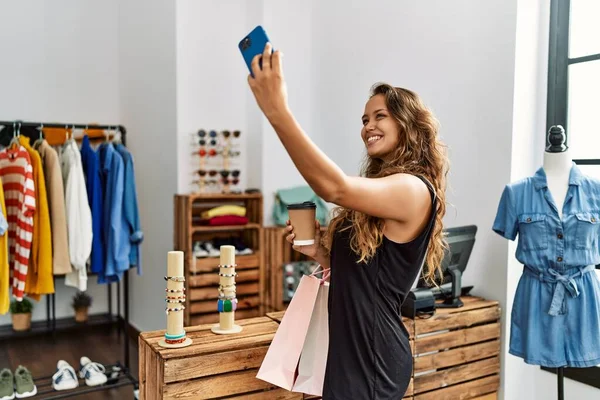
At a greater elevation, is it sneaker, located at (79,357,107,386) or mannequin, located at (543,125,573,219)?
mannequin, located at (543,125,573,219)

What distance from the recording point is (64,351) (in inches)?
165

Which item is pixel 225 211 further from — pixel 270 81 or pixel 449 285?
pixel 270 81

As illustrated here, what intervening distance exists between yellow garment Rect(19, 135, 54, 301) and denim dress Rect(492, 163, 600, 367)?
2.60 m

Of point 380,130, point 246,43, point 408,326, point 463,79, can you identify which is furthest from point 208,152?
point 246,43

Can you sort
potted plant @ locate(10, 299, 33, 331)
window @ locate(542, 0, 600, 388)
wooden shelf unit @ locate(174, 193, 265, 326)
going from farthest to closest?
potted plant @ locate(10, 299, 33, 331)
wooden shelf unit @ locate(174, 193, 265, 326)
window @ locate(542, 0, 600, 388)

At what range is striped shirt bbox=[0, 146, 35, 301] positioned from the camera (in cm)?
306

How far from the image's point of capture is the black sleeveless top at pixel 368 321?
54.4 inches

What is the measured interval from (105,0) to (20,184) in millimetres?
2492

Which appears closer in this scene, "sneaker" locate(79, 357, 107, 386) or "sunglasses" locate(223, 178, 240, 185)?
"sneaker" locate(79, 357, 107, 386)

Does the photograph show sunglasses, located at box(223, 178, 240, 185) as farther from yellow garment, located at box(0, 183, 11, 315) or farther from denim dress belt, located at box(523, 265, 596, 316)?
denim dress belt, located at box(523, 265, 596, 316)

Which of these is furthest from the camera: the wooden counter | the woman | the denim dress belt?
the denim dress belt

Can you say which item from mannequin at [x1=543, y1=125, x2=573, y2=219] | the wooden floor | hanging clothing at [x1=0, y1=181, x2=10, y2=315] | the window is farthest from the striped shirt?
the window

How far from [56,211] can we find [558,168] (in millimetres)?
2814

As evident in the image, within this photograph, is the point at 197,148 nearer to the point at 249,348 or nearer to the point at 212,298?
the point at 212,298
